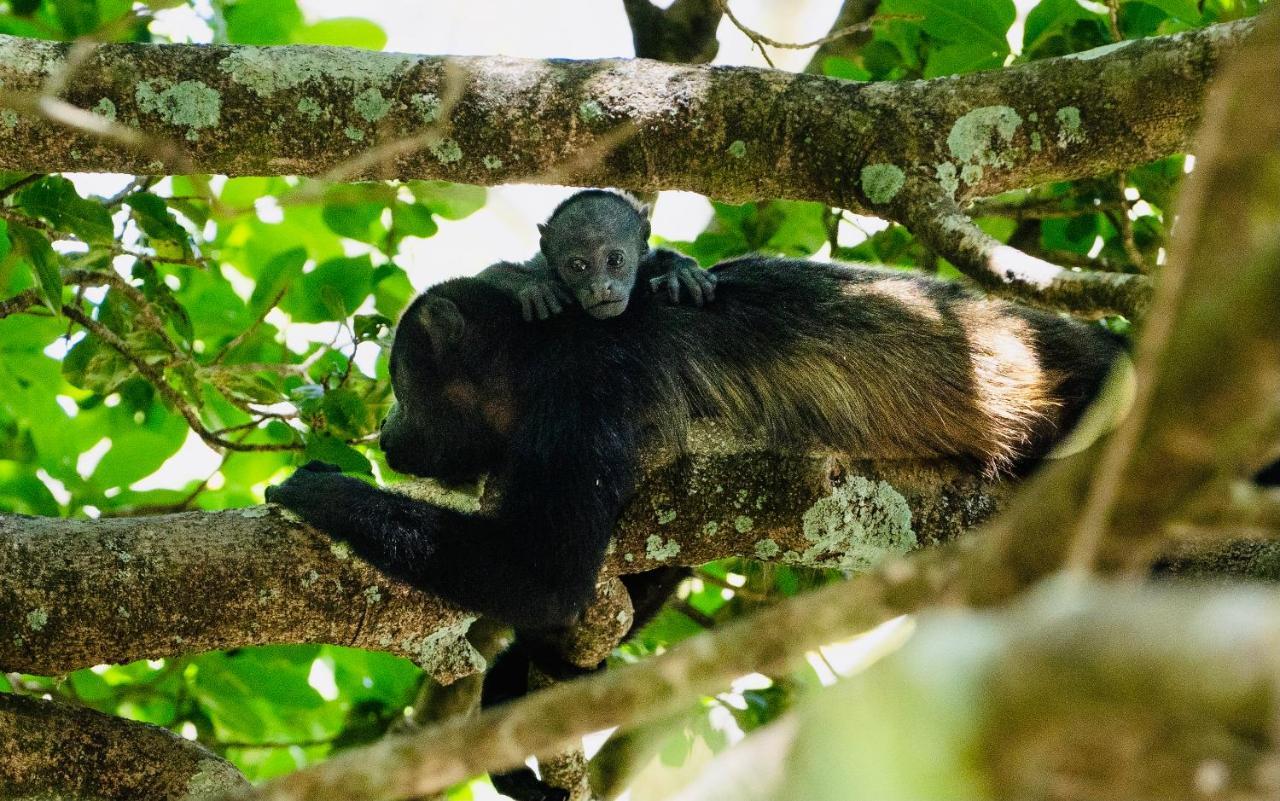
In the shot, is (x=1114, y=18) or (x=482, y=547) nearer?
(x=482, y=547)

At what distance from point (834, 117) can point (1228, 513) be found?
294 cm

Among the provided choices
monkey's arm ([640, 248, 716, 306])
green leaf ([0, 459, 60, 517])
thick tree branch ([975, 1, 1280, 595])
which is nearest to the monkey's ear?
monkey's arm ([640, 248, 716, 306])

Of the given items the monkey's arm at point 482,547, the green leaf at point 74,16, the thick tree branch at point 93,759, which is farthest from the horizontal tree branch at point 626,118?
the thick tree branch at point 93,759

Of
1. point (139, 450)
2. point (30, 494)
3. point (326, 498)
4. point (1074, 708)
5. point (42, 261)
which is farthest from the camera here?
point (139, 450)

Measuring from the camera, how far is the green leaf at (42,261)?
3.88m

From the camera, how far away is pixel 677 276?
440 centimetres

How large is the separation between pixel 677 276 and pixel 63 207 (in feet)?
6.77

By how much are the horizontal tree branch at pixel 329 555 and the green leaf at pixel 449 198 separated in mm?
1551

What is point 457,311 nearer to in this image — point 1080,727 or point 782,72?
point 782,72

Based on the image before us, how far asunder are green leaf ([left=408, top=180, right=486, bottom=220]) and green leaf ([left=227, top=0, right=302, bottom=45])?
2.59 feet

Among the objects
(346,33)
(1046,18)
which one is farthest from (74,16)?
(1046,18)

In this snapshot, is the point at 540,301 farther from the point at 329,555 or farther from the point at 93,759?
the point at 93,759

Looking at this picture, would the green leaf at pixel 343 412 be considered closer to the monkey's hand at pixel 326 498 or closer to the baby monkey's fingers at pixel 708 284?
the monkey's hand at pixel 326 498

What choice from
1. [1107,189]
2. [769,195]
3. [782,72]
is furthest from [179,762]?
[1107,189]
